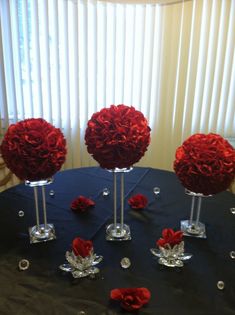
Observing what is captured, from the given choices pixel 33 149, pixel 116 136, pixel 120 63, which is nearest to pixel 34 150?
pixel 33 149

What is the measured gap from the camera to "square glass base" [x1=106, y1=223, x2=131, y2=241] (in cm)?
107

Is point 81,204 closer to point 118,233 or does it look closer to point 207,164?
point 118,233

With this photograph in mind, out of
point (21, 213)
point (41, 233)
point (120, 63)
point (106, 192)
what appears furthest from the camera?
point (120, 63)

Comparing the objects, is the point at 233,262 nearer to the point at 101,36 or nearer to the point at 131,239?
the point at 131,239

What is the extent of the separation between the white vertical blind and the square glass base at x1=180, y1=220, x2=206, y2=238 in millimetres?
1518

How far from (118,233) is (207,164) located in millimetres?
415

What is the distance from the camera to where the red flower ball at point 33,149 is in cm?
90

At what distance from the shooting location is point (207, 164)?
919 mm

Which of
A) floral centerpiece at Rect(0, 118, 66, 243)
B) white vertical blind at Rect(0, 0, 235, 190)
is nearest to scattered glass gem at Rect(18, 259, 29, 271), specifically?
floral centerpiece at Rect(0, 118, 66, 243)

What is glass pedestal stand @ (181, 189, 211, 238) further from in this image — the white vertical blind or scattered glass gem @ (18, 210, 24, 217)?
the white vertical blind

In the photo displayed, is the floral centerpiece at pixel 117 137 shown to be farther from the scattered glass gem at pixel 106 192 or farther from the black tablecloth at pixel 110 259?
the scattered glass gem at pixel 106 192

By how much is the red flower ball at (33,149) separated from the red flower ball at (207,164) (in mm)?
418

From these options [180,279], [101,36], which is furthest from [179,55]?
[180,279]

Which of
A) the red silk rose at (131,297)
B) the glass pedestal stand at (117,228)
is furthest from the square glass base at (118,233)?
the red silk rose at (131,297)
